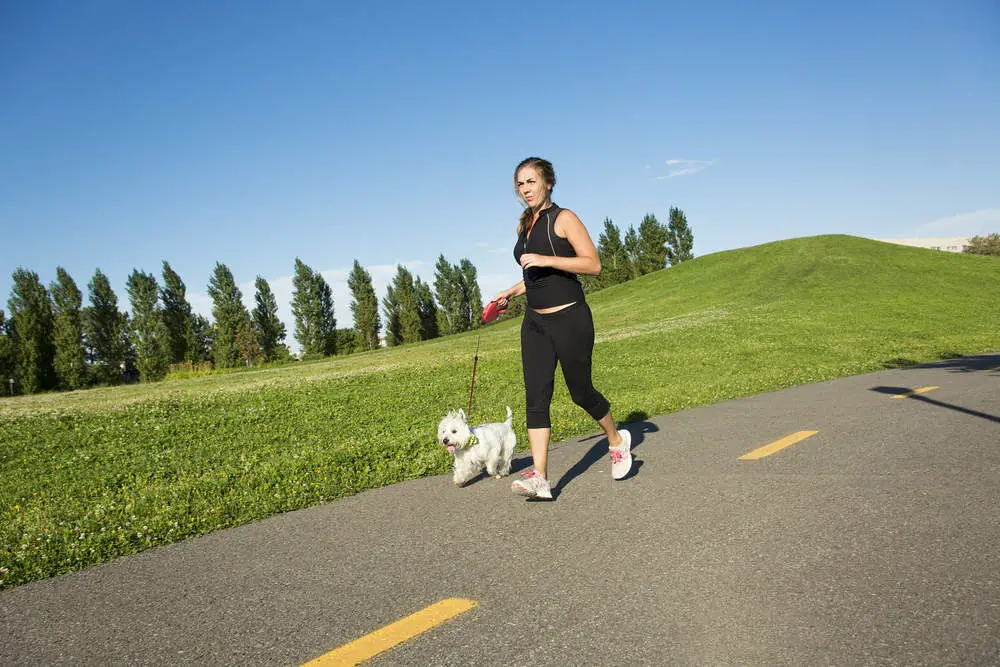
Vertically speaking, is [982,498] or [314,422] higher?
[314,422]

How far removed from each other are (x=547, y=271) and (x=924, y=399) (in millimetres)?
7126

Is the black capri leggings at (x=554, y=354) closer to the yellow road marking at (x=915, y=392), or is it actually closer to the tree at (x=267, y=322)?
the yellow road marking at (x=915, y=392)

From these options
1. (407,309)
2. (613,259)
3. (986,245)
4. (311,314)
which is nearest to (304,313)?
(311,314)

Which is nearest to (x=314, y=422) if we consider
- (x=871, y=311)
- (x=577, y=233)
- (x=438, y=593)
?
(x=577, y=233)

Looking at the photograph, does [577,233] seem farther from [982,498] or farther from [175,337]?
[175,337]

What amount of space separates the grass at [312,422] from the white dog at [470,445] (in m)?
0.93

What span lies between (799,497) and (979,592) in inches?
71.5

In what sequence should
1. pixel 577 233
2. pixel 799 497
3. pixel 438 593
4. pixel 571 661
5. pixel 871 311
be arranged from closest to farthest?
1. pixel 571 661
2. pixel 438 593
3. pixel 799 497
4. pixel 577 233
5. pixel 871 311

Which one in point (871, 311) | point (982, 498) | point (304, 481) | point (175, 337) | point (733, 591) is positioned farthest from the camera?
point (175, 337)

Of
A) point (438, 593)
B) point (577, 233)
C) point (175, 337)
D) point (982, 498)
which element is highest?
point (175, 337)

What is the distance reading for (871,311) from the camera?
3058 centimetres

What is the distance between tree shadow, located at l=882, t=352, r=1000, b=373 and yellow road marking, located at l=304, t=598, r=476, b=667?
1358 cm

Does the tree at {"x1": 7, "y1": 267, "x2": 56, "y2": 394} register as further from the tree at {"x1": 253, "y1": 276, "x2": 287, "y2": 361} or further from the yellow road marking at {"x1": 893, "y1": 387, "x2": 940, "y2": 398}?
the yellow road marking at {"x1": 893, "y1": 387, "x2": 940, "y2": 398}

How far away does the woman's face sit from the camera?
538 centimetres
